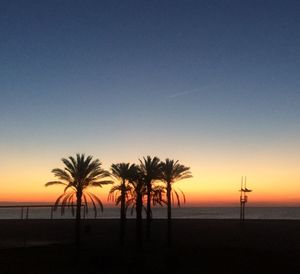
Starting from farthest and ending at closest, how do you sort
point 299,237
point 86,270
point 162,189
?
point 299,237 < point 162,189 < point 86,270

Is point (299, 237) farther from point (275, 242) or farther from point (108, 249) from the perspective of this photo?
point (108, 249)

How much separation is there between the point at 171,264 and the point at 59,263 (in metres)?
8.53

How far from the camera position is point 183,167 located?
49.2m

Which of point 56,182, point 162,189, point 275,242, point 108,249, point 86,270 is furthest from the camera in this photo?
point 275,242

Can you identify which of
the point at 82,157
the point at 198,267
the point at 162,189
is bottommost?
the point at 198,267

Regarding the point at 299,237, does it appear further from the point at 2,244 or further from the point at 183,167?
the point at 2,244

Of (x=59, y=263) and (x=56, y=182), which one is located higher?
(x=56, y=182)

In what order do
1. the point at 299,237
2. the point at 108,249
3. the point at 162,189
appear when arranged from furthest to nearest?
the point at 299,237 → the point at 162,189 → the point at 108,249

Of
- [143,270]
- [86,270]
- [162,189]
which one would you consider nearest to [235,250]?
[162,189]

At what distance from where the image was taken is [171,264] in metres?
33.2

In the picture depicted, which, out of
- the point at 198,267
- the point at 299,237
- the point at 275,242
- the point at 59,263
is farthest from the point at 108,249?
the point at 299,237

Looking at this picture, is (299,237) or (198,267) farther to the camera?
(299,237)

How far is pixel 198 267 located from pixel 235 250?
10.8 m

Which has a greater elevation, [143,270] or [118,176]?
[118,176]
